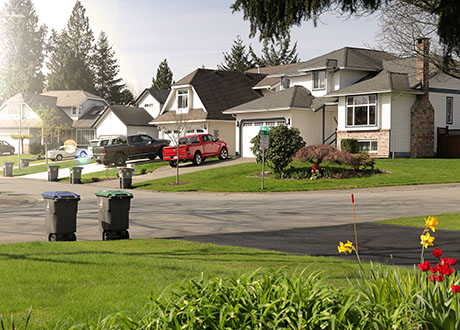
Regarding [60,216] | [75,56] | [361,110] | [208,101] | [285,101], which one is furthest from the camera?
[75,56]

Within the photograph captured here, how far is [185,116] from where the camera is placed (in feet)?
158

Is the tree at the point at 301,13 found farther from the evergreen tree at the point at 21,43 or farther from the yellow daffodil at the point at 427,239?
the evergreen tree at the point at 21,43

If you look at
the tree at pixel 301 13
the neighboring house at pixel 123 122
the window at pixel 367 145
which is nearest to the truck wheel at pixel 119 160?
the window at pixel 367 145

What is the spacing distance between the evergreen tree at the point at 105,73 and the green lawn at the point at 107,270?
9667cm

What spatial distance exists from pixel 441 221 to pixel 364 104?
24636mm

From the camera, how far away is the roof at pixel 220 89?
160 feet

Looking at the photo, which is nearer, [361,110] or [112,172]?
[361,110]

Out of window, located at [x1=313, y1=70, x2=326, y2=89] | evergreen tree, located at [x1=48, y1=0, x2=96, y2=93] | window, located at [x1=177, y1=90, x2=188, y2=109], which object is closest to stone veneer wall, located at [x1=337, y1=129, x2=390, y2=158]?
window, located at [x1=313, y1=70, x2=326, y2=89]

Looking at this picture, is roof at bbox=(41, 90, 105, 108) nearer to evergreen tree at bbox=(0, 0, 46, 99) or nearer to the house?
evergreen tree at bbox=(0, 0, 46, 99)

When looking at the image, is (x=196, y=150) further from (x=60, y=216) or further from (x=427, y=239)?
(x=427, y=239)

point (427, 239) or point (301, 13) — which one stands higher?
point (301, 13)

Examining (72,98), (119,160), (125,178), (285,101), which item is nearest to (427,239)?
(125,178)

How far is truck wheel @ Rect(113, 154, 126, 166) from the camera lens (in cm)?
4294

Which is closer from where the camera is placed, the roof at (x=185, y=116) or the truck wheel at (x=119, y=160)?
the truck wheel at (x=119, y=160)
